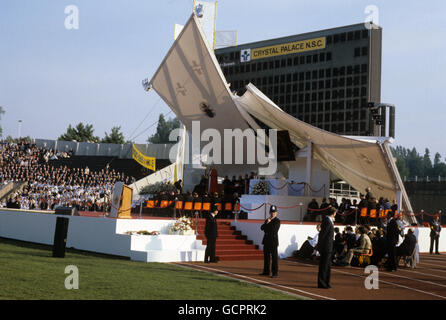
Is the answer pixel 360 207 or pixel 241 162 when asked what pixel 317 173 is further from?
pixel 360 207

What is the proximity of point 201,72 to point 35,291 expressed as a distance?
16511 mm

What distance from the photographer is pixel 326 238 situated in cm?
922

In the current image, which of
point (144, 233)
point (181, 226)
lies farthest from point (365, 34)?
point (144, 233)

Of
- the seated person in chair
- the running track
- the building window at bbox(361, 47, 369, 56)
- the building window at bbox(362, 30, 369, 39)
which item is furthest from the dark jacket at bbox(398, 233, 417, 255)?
the building window at bbox(362, 30, 369, 39)

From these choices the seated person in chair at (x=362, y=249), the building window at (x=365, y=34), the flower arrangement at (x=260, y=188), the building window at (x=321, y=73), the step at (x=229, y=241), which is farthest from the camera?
the building window at (x=321, y=73)

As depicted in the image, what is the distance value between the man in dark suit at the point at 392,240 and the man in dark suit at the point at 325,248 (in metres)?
3.99

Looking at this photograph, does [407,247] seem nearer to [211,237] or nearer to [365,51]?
[211,237]

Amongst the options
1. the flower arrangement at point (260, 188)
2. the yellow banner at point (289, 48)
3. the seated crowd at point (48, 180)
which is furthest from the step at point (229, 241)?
the yellow banner at point (289, 48)

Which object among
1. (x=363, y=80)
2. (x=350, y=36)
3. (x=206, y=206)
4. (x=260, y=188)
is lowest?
(x=206, y=206)

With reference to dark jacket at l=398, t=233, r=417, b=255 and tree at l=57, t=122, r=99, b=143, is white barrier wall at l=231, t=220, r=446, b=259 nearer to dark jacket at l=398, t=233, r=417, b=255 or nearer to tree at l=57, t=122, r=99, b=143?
Result: dark jacket at l=398, t=233, r=417, b=255

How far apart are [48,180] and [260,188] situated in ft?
62.9

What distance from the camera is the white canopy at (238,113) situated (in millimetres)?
18781

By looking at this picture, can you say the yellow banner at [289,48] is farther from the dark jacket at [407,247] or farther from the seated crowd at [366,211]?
the dark jacket at [407,247]
